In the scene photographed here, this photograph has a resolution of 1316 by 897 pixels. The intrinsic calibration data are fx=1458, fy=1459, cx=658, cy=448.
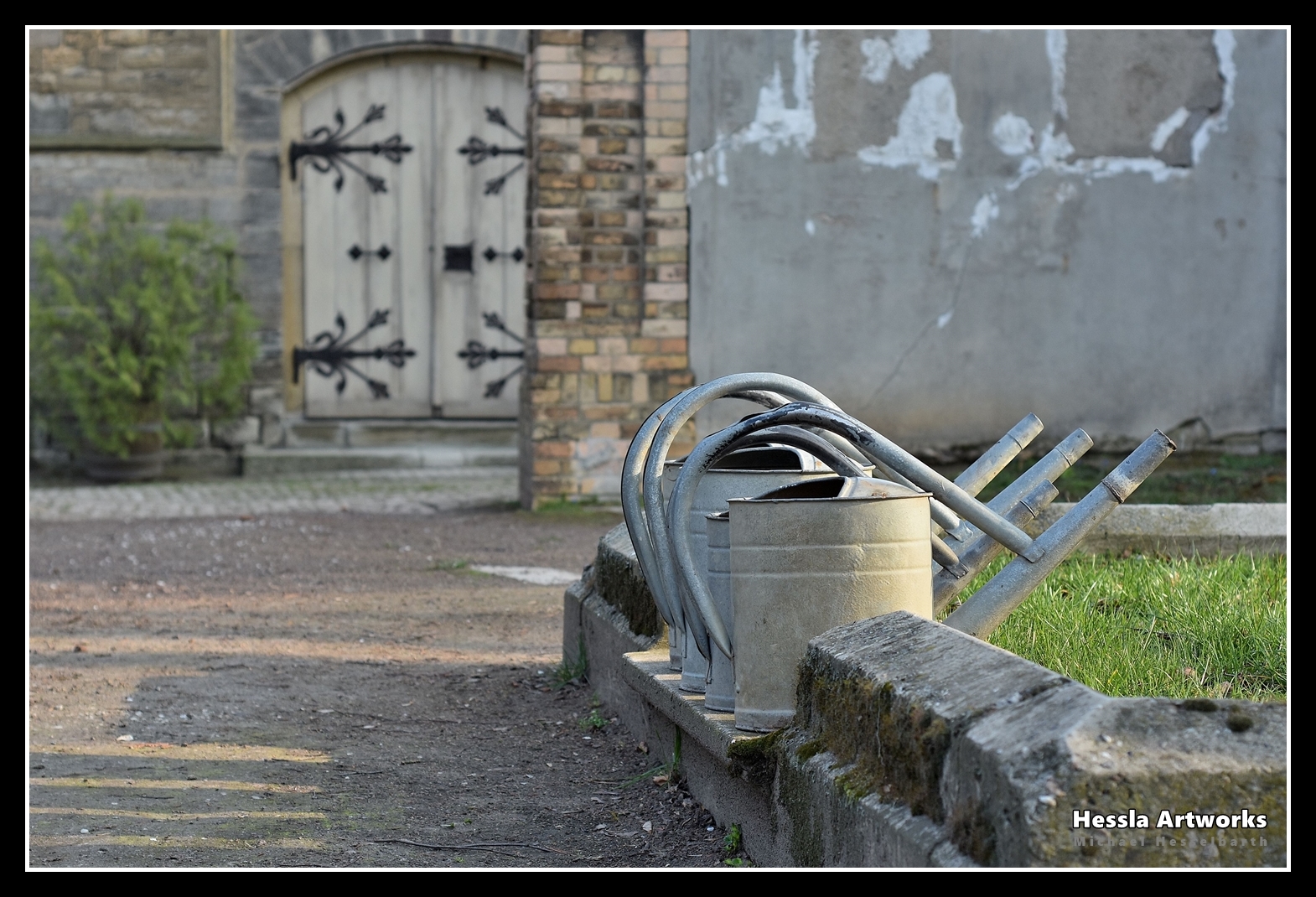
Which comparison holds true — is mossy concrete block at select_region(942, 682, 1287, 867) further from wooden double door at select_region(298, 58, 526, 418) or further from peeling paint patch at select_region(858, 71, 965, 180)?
wooden double door at select_region(298, 58, 526, 418)

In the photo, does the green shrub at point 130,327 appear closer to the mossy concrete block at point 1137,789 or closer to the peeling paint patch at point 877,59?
the peeling paint patch at point 877,59

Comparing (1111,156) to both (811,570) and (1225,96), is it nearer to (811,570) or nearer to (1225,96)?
(1225,96)

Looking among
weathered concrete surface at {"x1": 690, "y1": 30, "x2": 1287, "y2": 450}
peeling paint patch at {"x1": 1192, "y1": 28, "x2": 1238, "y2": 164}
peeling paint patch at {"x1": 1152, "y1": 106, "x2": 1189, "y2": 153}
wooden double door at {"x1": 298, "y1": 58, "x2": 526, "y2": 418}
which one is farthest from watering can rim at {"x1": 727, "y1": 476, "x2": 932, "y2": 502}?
wooden double door at {"x1": 298, "y1": 58, "x2": 526, "y2": 418}

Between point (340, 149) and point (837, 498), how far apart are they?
27.2 ft

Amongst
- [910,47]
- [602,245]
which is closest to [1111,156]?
[910,47]

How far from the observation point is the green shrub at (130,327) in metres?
9.20

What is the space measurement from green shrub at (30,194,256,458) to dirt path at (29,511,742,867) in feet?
9.13

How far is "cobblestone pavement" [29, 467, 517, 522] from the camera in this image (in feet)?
26.8

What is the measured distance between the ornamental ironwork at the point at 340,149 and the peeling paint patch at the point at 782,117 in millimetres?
3404

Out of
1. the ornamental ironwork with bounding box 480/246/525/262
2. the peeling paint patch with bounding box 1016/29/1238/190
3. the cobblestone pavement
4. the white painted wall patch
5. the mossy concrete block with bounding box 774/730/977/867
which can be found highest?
the white painted wall patch

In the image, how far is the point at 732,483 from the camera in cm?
286

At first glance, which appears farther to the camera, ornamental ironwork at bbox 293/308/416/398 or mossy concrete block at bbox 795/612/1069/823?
ornamental ironwork at bbox 293/308/416/398

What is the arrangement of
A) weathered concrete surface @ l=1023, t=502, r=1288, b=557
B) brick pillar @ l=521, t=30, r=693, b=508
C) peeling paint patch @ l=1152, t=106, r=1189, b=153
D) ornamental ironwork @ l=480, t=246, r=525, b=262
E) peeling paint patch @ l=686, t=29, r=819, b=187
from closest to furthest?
1. weathered concrete surface @ l=1023, t=502, r=1288, b=557
2. brick pillar @ l=521, t=30, r=693, b=508
3. peeling paint patch @ l=686, t=29, r=819, b=187
4. peeling paint patch @ l=1152, t=106, r=1189, b=153
5. ornamental ironwork @ l=480, t=246, r=525, b=262

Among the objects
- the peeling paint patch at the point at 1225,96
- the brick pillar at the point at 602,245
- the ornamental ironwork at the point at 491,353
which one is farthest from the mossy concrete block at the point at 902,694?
the ornamental ironwork at the point at 491,353
